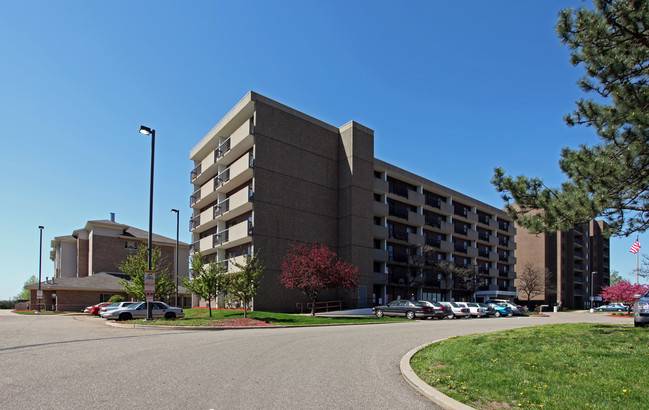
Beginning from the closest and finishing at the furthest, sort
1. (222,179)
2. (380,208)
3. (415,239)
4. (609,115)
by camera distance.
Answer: (609,115), (222,179), (380,208), (415,239)

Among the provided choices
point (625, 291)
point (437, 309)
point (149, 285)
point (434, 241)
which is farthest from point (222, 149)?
point (625, 291)

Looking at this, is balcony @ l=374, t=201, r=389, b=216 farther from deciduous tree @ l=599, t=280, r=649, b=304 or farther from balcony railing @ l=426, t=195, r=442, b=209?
deciduous tree @ l=599, t=280, r=649, b=304

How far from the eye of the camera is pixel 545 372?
809 cm

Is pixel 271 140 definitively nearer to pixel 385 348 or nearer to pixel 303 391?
pixel 385 348

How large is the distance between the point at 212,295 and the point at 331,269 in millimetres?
7776

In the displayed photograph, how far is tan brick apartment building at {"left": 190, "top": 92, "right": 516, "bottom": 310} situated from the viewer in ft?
121

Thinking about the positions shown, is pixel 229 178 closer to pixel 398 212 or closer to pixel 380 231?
pixel 380 231

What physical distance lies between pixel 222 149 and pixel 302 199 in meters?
9.59

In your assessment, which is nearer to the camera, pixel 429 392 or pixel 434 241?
pixel 429 392

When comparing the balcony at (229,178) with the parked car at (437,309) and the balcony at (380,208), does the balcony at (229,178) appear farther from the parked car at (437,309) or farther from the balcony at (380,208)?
the parked car at (437,309)

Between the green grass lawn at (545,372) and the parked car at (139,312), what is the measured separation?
853 inches

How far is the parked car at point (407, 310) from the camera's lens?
3231 centimetres

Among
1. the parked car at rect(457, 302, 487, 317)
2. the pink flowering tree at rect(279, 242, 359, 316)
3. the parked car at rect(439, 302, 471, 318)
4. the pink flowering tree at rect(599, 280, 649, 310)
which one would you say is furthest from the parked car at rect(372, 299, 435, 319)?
the pink flowering tree at rect(599, 280, 649, 310)

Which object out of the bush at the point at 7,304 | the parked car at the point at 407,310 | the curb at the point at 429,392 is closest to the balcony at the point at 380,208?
the parked car at the point at 407,310
